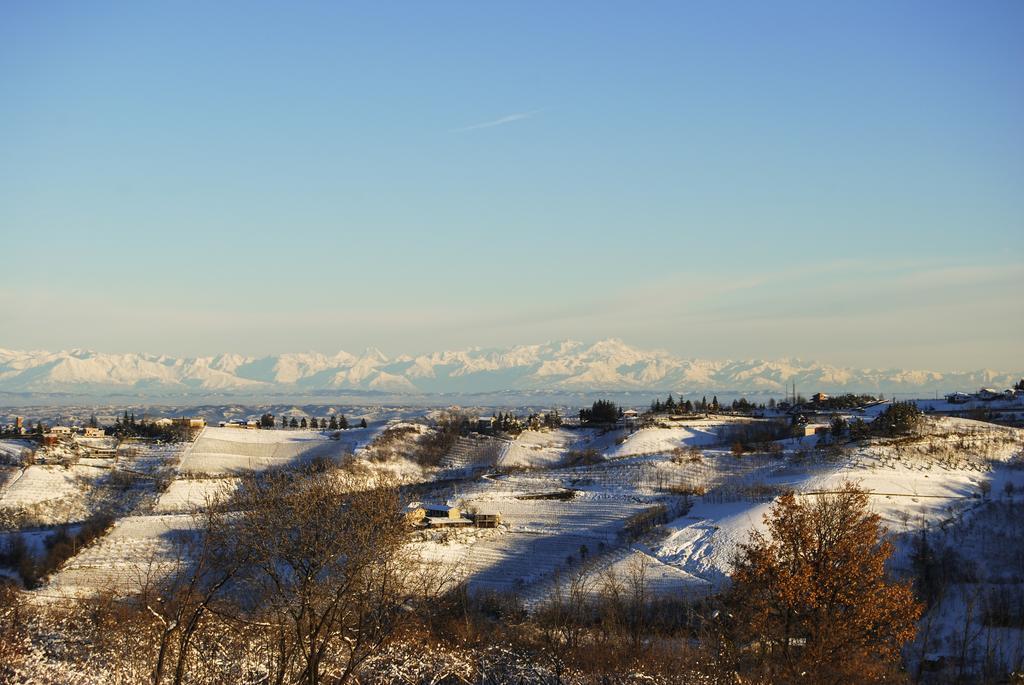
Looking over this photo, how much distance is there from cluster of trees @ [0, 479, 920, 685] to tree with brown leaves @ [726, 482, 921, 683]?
27mm

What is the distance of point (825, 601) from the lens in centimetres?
1811

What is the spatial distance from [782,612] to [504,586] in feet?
52.6

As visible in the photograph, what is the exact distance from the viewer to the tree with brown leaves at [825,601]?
58.6 feet

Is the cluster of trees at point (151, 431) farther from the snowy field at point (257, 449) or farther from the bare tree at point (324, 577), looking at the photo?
the bare tree at point (324, 577)

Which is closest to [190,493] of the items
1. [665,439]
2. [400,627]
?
[665,439]

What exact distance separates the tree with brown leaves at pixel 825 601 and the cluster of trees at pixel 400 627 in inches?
1.1

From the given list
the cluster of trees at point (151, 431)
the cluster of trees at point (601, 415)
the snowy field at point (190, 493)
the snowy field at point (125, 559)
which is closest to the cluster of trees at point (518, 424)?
the cluster of trees at point (601, 415)

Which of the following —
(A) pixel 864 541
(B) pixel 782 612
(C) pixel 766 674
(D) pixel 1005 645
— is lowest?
(D) pixel 1005 645

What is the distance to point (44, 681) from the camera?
61.0 feet

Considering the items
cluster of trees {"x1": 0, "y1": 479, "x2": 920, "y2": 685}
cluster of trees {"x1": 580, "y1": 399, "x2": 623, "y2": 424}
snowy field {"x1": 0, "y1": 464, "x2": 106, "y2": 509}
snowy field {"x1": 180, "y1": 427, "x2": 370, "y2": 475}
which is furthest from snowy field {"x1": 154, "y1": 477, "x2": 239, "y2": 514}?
cluster of trees {"x1": 580, "y1": 399, "x2": 623, "y2": 424}

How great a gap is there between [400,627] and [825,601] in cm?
803

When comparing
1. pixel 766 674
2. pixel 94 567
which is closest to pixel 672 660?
pixel 766 674

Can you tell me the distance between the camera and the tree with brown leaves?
17875 mm

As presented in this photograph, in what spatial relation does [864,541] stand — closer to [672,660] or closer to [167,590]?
[672,660]
